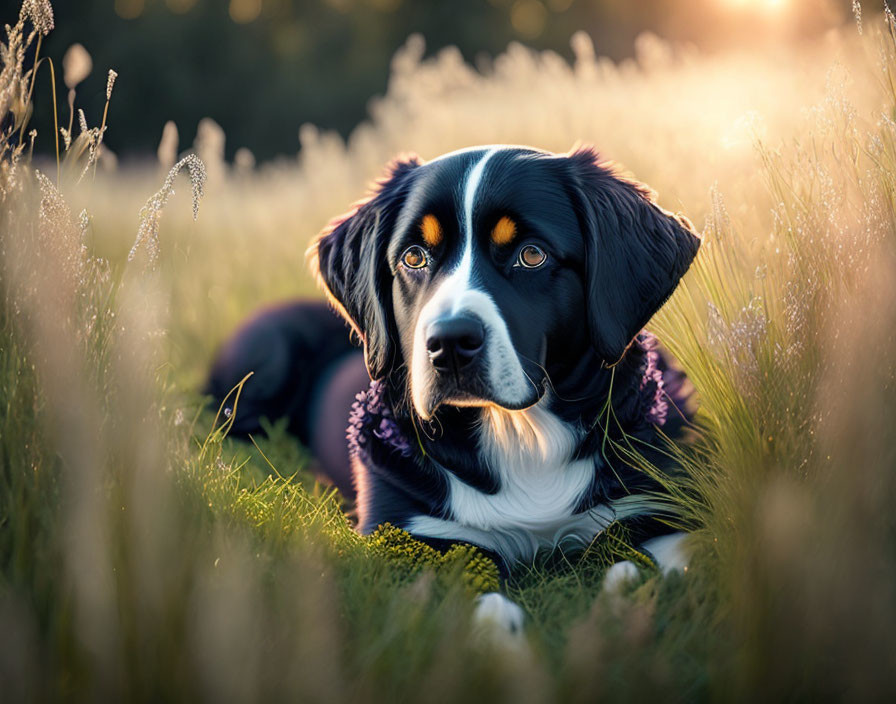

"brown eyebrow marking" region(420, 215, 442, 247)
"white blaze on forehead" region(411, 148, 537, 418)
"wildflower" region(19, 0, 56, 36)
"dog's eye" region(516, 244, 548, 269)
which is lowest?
"white blaze on forehead" region(411, 148, 537, 418)

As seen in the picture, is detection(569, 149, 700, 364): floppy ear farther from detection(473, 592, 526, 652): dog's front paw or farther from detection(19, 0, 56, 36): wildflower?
detection(19, 0, 56, 36): wildflower

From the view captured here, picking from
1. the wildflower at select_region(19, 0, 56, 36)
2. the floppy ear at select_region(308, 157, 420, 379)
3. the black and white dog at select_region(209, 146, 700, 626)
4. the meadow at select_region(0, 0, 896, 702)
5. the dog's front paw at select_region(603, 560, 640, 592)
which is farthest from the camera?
the floppy ear at select_region(308, 157, 420, 379)

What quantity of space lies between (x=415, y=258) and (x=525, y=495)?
2.86ft

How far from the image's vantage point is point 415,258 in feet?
9.50

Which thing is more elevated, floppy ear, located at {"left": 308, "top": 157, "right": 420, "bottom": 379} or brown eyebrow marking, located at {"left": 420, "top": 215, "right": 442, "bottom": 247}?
brown eyebrow marking, located at {"left": 420, "top": 215, "right": 442, "bottom": 247}

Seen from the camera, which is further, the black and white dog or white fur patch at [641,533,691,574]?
the black and white dog

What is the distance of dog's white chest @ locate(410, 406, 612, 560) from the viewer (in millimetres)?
2822

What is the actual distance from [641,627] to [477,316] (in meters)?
0.99

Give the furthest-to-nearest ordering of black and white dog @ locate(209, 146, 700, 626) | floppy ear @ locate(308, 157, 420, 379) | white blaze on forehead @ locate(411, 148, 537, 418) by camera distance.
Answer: floppy ear @ locate(308, 157, 420, 379) → black and white dog @ locate(209, 146, 700, 626) → white blaze on forehead @ locate(411, 148, 537, 418)

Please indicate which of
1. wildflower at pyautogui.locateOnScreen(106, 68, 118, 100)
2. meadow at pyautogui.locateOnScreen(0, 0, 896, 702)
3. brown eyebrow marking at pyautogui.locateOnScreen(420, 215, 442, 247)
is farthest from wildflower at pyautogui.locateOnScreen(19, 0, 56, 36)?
brown eyebrow marking at pyautogui.locateOnScreen(420, 215, 442, 247)

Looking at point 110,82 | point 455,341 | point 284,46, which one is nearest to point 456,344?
point 455,341

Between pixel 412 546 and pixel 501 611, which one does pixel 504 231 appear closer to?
pixel 412 546

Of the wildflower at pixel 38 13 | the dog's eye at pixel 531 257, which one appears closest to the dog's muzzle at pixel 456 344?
the dog's eye at pixel 531 257

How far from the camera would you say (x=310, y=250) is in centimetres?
343
